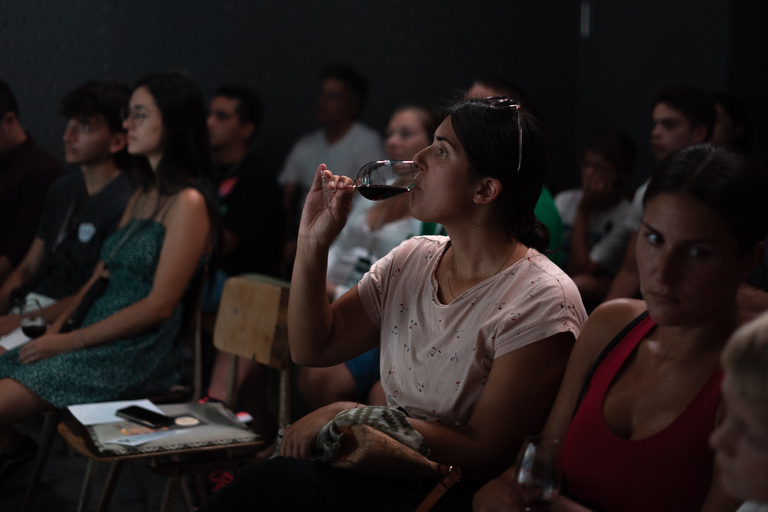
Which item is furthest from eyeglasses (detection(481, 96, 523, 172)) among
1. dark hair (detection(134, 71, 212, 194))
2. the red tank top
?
dark hair (detection(134, 71, 212, 194))

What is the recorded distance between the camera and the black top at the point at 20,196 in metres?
3.33

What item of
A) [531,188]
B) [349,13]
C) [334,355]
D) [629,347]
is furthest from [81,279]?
[349,13]

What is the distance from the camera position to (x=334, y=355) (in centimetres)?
165

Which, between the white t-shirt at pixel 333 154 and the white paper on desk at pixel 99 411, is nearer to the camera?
the white paper on desk at pixel 99 411

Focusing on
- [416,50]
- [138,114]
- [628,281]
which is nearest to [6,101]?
[138,114]

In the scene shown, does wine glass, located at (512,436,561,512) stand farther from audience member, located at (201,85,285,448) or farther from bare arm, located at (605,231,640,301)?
audience member, located at (201,85,285,448)

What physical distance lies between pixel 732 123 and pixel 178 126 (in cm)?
282

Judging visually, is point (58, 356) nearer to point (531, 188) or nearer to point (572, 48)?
point (531, 188)

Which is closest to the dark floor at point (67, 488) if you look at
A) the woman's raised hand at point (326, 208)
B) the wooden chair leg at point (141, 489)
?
the wooden chair leg at point (141, 489)

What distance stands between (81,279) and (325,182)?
174 cm

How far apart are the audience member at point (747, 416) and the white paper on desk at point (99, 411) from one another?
5.03ft

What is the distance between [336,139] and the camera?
4777mm

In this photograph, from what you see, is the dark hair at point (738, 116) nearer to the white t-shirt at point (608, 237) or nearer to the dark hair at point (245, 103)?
the white t-shirt at point (608, 237)

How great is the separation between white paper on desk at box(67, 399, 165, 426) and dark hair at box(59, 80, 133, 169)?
1387 mm
